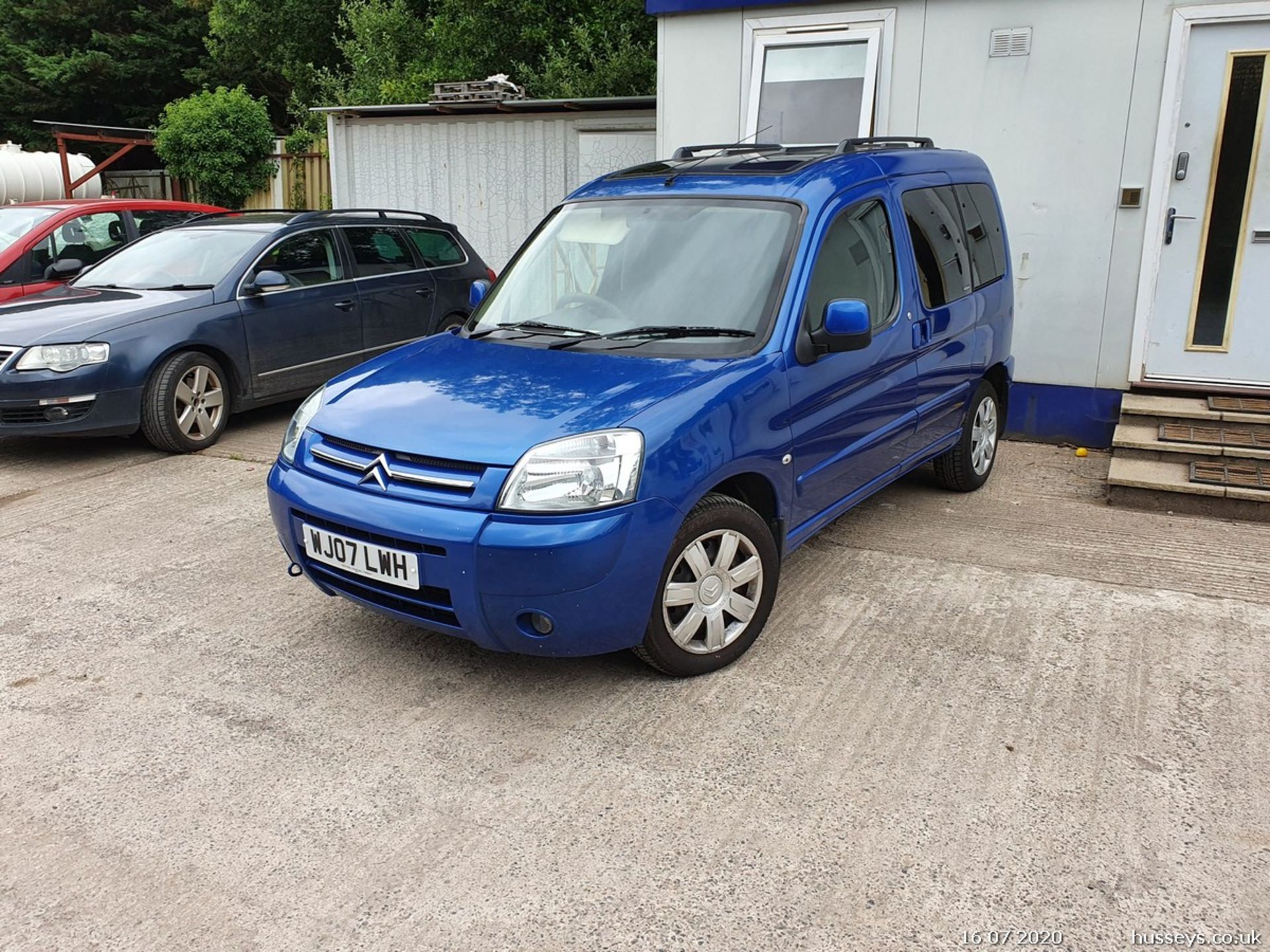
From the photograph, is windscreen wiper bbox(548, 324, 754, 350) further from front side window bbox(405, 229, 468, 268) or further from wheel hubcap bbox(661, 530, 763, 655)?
front side window bbox(405, 229, 468, 268)

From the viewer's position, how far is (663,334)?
13.6 feet

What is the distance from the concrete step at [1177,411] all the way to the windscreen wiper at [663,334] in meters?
3.79

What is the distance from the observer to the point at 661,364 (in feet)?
12.7

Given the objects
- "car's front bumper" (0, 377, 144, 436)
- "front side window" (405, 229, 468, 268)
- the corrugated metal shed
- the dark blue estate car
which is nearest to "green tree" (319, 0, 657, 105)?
the corrugated metal shed

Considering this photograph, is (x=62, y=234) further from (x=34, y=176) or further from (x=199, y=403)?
(x=34, y=176)

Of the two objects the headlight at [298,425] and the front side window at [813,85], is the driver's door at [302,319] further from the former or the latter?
the headlight at [298,425]

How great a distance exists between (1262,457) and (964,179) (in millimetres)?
2368

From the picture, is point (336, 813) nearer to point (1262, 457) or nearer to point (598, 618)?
point (598, 618)

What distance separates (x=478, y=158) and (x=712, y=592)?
355 inches

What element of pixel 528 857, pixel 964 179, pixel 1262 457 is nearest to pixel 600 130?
pixel 964 179

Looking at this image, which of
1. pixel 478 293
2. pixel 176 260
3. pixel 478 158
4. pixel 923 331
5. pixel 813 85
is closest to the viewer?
pixel 923 331

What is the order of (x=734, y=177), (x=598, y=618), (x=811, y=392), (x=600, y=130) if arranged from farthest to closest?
(x=600, y=130) → (x=734, y=177) → (x=811, y=392) → (x=598, y=618)

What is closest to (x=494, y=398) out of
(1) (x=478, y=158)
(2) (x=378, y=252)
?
(2) (x=378, y=252)

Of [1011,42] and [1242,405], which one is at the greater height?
[1011,42]
